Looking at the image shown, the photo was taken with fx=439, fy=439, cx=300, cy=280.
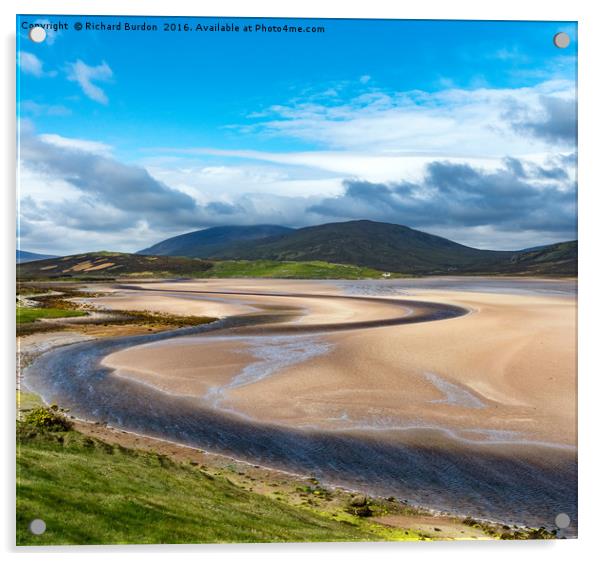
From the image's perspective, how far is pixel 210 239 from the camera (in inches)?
520

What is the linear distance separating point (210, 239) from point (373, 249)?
5227 mm

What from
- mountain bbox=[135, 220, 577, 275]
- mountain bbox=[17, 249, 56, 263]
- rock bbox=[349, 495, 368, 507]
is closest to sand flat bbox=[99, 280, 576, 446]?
mountain bbox=[135, 220, 577, 275]

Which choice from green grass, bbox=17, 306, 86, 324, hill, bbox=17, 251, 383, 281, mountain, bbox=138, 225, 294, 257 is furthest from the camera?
mountain, bbox=138, 225, 294, 257

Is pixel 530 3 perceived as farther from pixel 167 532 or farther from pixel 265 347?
pixel 265 347

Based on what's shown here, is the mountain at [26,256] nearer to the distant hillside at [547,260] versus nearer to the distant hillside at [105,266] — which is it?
the distant hillside at [105,266]

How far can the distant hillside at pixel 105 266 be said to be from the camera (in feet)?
32.5

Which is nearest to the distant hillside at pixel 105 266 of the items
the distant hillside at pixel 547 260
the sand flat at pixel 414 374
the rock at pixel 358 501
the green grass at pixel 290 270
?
the sand flat at pixel 414 374

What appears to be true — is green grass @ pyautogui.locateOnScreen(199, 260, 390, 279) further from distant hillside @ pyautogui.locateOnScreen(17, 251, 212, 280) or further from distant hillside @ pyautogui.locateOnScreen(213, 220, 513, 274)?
distant hillside @ pyautogui.locateOnScreen(17, 251, 212, 280)

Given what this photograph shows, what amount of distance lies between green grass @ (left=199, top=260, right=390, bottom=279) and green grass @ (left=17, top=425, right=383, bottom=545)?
8079 mm

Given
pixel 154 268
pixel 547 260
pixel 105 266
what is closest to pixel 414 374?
pixel 547 260

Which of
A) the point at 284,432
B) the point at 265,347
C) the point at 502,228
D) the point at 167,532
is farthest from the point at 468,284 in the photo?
the point at 167,532

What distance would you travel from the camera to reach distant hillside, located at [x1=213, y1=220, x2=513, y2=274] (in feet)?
41.9

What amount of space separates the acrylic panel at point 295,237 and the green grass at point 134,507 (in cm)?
4

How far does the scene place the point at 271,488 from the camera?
9.24 meters
